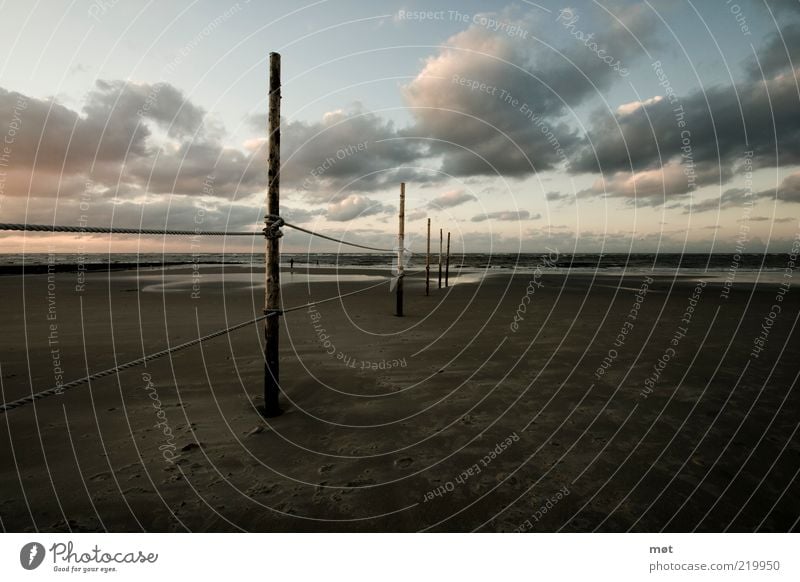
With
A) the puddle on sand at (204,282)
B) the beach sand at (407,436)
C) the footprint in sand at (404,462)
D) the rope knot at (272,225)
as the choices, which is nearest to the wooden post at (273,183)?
the rope knot at (272,225)

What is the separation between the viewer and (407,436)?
4.13 m

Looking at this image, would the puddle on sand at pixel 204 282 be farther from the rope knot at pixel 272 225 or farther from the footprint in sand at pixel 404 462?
the footprint in sand at pixel 404 462

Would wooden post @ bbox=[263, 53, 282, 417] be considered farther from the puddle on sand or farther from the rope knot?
the puddle on sand

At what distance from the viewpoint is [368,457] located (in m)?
3.70

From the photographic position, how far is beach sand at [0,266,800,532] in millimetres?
2898

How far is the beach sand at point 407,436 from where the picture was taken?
2898 mm

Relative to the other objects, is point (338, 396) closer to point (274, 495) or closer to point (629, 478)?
point (274, 495)

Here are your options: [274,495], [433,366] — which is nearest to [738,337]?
[433,366]

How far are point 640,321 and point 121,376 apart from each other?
13257mm

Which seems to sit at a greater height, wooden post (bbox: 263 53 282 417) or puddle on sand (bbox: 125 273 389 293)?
wooden post (bbox: 263 53 282 417)

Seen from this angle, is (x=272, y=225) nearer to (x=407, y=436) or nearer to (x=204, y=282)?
(x=407, y=436)

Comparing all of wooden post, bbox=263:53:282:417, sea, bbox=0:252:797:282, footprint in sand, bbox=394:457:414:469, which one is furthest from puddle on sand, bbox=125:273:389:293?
footprint in sand, bbox=394:457:414:469

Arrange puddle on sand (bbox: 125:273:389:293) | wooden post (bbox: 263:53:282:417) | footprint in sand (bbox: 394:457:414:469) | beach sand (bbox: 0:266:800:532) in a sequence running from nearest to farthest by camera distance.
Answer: beach sand (bbox: 0:266:800:532)
footprint in sand (bbox: 394:457:414:469)
wooden post (bbox: 263:53:282:417)
puddle on sand (bbox: 125:273:389:293)

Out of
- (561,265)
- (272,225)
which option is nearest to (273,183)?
(272,225)
